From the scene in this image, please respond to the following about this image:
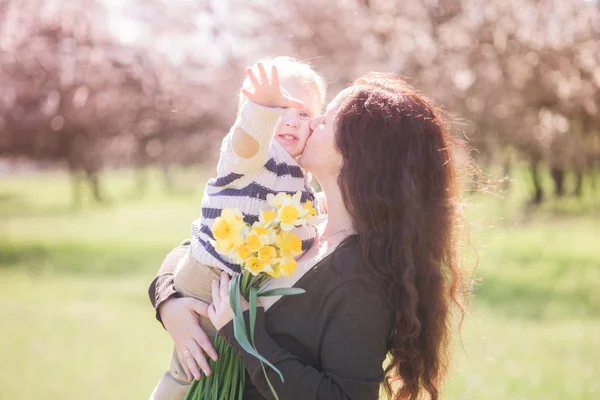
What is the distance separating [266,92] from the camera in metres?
2.04

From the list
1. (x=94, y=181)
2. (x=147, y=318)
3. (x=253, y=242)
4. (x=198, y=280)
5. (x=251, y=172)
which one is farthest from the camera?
(x=94, y=181)

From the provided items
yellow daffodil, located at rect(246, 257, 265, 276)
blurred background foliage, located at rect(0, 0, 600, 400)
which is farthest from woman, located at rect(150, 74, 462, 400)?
blurred background foliage, located at rect(0, 0, 600, 400)

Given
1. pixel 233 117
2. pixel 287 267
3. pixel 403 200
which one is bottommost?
pixel 233 117

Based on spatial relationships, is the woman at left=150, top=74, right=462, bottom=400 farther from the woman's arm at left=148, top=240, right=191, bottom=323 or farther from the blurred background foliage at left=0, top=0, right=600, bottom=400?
the blurred background foliage at left=0, top=0, right=600, bottom=400

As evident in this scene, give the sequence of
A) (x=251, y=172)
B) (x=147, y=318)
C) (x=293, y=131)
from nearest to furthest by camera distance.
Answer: (x=251, y=172)
(x=293, y=131)
(x=147, y=318)

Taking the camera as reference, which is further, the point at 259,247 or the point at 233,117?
the point at 233,117

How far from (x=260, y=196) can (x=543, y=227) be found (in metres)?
20.0

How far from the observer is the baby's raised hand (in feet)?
6.59

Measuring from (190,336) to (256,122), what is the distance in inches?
27.6

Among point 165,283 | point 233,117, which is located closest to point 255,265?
point 165,283

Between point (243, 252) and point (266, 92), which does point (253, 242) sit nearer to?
point (243, 252)

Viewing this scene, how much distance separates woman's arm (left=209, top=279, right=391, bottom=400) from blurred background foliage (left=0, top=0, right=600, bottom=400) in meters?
3.50

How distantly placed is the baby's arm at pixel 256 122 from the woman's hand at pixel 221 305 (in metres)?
0.34

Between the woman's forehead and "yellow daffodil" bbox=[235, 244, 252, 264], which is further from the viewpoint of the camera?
the woman's forehead
